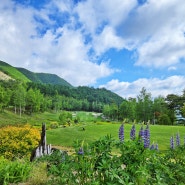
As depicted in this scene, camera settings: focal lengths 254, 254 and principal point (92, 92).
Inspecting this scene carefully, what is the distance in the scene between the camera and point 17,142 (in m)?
13.1

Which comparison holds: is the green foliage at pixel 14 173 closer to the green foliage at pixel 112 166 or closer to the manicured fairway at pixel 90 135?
the green foliage at pixel 112 166

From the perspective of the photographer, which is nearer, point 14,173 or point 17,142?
point 14,173

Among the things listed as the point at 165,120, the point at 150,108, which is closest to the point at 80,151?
the point at 165,120

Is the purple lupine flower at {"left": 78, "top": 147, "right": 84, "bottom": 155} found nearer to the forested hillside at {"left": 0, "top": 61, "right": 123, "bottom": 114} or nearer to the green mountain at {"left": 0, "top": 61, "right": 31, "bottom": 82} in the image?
the forested hillside at {"left": 0, "top": 61, "right": 123, "bottom": 114}

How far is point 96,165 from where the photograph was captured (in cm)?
396

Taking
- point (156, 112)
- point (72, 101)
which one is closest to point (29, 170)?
point (156, 112)

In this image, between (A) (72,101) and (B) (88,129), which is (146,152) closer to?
(B) (88,129)

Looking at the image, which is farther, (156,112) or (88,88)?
(88,88)

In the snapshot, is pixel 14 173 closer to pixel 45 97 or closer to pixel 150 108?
pixel 150 108

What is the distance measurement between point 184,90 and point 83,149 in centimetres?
5909

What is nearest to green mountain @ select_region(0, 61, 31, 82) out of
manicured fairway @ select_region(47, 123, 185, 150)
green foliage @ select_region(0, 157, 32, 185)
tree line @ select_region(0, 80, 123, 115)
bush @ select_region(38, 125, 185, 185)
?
tree line @ select_region(0, 80, 123, 115)

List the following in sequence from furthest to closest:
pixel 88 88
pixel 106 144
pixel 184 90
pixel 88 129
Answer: pixel 88 88 → pixel 184 90 → pixel 88 129 → pixel 106 144

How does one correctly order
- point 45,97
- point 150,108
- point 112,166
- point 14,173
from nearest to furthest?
point 112,166, point 14,173, point 150,108, point 45,97

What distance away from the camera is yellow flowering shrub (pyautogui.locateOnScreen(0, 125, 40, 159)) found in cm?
1287
